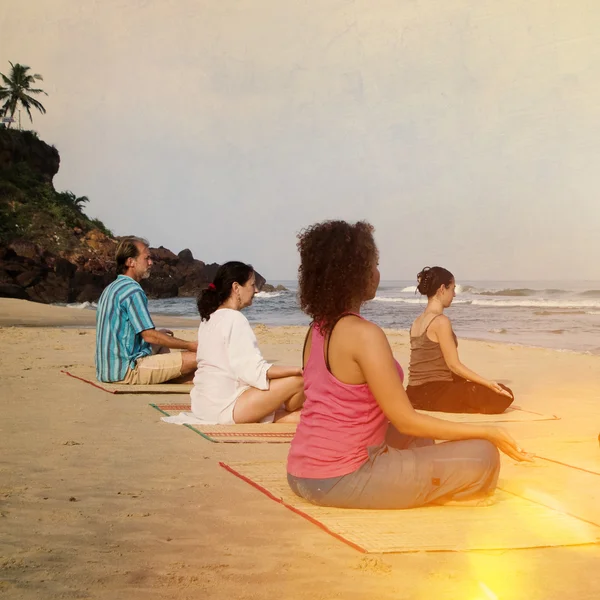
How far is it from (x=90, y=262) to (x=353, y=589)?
1741 inches

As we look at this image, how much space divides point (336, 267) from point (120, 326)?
4346 millimetres

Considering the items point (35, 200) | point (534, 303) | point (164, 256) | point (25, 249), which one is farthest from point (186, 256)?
point (534, 303)

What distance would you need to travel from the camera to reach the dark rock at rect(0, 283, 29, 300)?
36.4 m

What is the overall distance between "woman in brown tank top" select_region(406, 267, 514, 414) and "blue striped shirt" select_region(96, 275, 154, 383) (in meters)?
2.36

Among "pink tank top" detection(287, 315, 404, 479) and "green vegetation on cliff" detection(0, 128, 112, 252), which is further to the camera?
"green vegetation on cliff" detection(0, 128, 112, 252)

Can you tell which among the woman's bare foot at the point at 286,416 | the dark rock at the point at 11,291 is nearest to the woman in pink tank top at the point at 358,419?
the woman's bare foot at the point at 286,416

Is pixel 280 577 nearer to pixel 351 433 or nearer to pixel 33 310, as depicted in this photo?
pixel 351 433

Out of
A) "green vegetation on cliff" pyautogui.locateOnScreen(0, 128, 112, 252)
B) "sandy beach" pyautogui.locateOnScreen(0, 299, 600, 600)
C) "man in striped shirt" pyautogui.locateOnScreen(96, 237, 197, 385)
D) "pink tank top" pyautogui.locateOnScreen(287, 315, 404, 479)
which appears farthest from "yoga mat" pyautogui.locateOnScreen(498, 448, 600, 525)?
"green vegetation on cliff" pyautogui.locateOnScreen(0, 128, 112, 252)

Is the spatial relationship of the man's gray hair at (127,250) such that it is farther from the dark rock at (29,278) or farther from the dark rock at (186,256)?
the dark rock at (186,256)

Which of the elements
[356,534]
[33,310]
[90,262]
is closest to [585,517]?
[356,534]

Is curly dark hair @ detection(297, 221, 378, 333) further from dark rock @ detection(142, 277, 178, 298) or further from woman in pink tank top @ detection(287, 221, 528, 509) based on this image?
dark rock @ detection(142, 277, 178, 298)

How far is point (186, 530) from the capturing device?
3.26m

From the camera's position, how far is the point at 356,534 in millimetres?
3174

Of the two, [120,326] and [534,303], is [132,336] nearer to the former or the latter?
[120,326]
